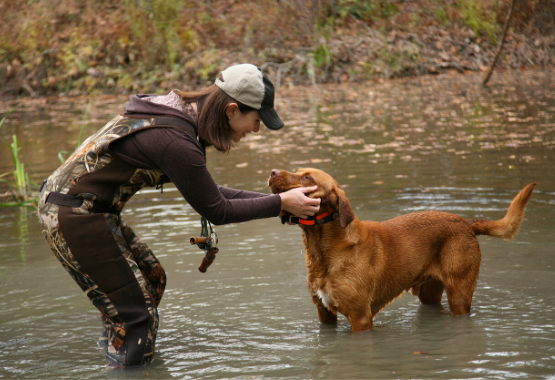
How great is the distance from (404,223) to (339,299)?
0.91m

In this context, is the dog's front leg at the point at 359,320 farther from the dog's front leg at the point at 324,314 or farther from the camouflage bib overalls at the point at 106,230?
the camouflage bib overalls at the point at 106,230

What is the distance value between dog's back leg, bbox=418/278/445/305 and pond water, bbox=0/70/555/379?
4.2 inches

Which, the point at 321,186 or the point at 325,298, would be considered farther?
the point at 325,298

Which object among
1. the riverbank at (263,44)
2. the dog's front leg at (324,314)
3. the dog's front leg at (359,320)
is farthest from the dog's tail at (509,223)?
the riverbank at (263,44)

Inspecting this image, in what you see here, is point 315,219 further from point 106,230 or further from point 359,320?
point 106,230

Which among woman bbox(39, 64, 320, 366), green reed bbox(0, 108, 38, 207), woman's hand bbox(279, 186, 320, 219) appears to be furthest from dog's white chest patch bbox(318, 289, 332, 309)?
green reed bbox(0, 108, 38, 207)

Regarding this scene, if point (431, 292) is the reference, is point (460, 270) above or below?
above

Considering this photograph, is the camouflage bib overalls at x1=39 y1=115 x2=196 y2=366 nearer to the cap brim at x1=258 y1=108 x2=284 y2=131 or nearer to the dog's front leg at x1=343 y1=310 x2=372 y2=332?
the cap brim at x1=258 y1=108 x2=284 y2=131

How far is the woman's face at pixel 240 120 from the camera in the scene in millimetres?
3574

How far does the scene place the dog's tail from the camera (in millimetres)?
4527

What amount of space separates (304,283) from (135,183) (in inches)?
93.6

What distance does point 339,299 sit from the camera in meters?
4.08

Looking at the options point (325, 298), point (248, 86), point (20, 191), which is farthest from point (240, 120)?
point (20, 191)

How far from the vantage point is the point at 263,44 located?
23.6m
